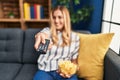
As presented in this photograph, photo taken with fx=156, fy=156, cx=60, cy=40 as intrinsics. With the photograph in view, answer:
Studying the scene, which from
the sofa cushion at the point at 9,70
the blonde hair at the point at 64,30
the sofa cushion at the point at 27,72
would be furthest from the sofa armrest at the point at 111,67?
the sofa cushion at the point at 9,70

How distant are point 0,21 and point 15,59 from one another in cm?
138

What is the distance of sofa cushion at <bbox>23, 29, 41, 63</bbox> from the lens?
1895 mm

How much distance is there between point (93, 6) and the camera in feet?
9.31

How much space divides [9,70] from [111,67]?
1.09 metres

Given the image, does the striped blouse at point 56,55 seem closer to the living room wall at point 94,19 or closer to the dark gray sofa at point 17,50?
the dark gray sofa at point 17,50

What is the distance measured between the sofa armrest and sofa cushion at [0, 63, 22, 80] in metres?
0.94

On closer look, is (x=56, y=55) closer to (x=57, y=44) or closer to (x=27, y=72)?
(x=57, y=44)

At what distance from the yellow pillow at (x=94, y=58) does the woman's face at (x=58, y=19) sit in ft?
1.11

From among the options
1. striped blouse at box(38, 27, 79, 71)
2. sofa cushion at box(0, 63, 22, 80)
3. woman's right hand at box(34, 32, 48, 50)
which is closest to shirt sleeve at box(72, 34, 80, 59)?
striped blouse at box(38, 27, 79, 71)

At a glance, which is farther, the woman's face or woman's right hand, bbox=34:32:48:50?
the woman's face

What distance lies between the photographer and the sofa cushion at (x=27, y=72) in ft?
5.21

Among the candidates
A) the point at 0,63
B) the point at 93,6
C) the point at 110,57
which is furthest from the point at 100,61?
the point at 93,6

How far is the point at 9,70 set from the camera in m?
1.75

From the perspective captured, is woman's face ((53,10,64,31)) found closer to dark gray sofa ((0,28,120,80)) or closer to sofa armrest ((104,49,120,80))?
dark gray sofa ((0,28,120,80))
